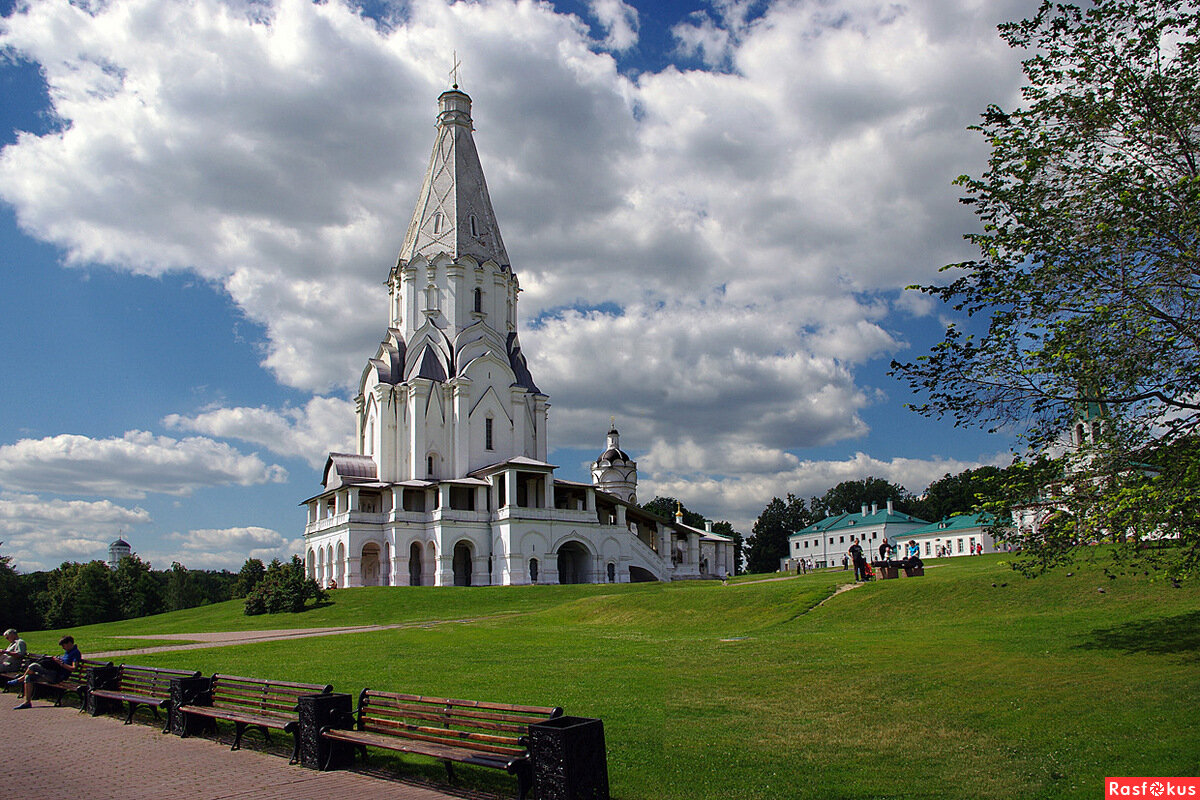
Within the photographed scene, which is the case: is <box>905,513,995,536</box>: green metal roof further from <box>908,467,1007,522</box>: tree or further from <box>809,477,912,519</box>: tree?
<box>809,477,912,519</box>: tree

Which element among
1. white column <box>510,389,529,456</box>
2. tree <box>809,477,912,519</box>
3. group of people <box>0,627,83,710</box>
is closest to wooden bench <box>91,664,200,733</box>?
group of people <box>0,627,83,710</box>

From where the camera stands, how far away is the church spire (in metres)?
56.9

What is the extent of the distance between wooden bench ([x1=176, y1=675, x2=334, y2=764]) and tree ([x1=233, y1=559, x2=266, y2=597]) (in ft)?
213

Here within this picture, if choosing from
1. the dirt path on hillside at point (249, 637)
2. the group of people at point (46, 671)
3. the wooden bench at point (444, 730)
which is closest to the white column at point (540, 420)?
the dirt path on hillside at point (249, 637)

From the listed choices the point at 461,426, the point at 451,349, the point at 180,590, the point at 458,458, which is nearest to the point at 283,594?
the point at 458,458

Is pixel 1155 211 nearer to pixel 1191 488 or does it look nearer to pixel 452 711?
pixel 1191 488

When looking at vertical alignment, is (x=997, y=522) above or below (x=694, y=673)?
above

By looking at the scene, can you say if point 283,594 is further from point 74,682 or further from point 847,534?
point 847,534

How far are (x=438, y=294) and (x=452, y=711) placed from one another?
49455 mm

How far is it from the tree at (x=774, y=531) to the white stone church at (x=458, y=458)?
3997cm

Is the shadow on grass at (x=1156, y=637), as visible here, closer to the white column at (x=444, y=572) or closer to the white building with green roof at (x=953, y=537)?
the white column at (x=444, y=572)

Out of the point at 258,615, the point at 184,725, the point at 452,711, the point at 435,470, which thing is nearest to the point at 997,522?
the point at 452,711

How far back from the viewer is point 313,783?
8.59m

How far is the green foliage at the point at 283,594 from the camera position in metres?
38.0
